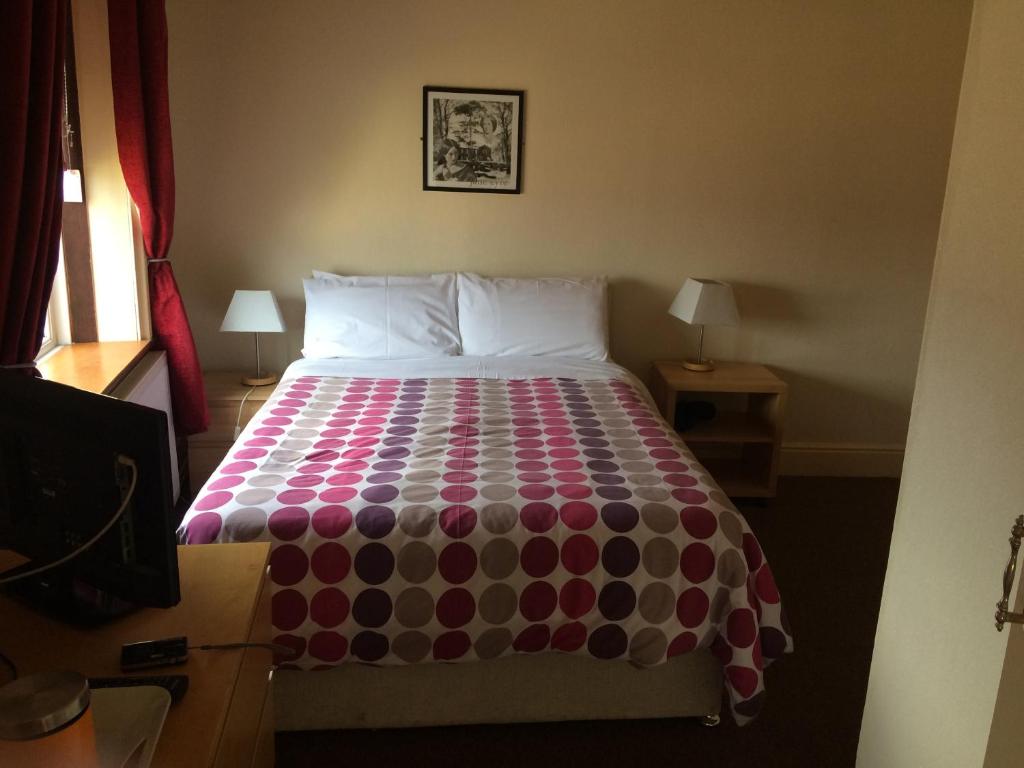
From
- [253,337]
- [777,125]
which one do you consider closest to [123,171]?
[253,337]

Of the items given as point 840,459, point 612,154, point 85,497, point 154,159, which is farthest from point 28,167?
point 840,459

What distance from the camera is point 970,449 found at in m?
1.46

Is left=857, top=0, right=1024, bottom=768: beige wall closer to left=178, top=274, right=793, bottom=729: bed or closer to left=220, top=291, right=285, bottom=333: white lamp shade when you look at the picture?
left=178, top=274, right=793, bottom=729: bed

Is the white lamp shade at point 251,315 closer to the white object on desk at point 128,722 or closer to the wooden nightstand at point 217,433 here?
the wooden nightstand at point 217,433

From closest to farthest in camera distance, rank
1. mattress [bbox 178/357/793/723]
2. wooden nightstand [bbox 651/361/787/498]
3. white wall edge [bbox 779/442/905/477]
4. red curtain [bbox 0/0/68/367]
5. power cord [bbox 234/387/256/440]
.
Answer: red curtain [bbox 0/0/68/367]
mattress [bbox 178/357/793/723]
power cord [bbox 234/387/256/440]
wooden nightstand [bbox 651/361/787/498]
white wall edge [bbox 779/442/905/477]

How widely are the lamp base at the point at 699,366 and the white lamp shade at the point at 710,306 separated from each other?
0.25 m

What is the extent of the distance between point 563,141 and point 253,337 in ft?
5.46

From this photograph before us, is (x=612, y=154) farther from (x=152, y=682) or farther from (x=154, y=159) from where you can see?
(x=152, y=682)

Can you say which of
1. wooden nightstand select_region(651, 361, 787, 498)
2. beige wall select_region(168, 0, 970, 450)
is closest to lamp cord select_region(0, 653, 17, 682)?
beige wall select_region(168, 0, 970, 450)

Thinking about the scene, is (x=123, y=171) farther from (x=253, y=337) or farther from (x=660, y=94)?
(x=660, y=94)

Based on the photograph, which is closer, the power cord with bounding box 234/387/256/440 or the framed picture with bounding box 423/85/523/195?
the power cord with bounding box 234/387/256/440

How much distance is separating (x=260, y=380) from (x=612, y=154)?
73.1 inches

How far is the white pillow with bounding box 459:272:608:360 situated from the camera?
362 centimetres

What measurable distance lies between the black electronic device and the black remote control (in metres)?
0.03
